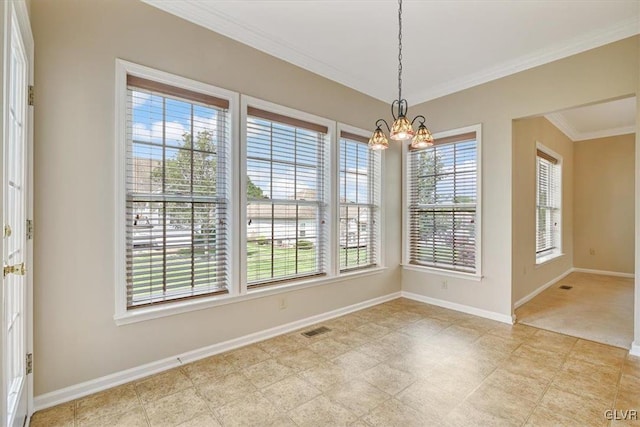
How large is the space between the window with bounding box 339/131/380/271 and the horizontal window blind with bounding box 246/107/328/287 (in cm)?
37

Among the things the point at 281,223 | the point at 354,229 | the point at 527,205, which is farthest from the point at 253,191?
the point at 527,205

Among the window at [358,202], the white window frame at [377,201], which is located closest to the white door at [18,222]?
the white window frame at [377,201]

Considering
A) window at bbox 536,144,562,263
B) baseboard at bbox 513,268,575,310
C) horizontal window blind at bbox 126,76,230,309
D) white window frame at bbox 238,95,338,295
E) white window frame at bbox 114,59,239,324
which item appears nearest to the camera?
white window frame at bbox 114,59,239,324

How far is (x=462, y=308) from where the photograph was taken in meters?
4.18

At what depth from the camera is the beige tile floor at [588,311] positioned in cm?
340

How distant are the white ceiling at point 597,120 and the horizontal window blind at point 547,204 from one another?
0.71 meters

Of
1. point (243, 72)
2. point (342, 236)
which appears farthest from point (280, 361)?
point (243, 72)

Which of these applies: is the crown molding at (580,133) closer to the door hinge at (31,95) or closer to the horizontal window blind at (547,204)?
the horizontal window blind at (547,204)

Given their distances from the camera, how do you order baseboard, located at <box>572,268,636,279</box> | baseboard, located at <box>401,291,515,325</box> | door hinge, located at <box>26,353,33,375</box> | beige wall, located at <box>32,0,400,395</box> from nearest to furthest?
1. door hinge, located at <box>26,353,33,375</box>
2. beige wall, located at <box>32,0,400,395</box>
3. baseboard, located at <box>401,291,515,325</box>
4. baseboard, located at <box>572,268,636,279</box>

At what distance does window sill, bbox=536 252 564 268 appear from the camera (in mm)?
5081

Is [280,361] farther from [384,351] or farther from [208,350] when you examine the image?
[384,351]

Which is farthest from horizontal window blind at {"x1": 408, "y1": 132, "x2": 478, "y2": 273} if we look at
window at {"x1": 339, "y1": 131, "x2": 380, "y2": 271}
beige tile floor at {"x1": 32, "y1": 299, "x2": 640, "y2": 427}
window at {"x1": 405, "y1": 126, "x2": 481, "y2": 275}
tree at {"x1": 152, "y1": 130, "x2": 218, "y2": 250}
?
tree at {"x1": 152, "y1": 130, "x2": 218, "y2": 250}

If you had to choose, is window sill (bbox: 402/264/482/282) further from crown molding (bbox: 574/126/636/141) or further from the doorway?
crown molding (bbox: 574/126/636/141)

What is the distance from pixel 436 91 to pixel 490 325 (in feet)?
10.3
